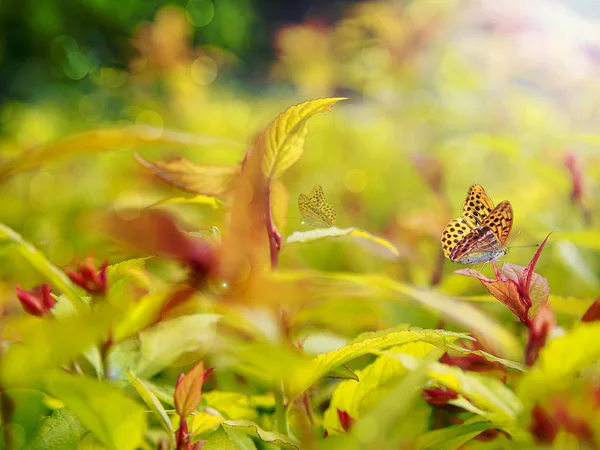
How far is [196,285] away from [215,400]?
6.6 inches

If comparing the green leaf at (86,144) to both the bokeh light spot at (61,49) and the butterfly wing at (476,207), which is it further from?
the bokeh light spot at (61,49)

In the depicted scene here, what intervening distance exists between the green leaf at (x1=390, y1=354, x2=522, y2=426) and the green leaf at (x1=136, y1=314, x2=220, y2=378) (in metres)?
0.16

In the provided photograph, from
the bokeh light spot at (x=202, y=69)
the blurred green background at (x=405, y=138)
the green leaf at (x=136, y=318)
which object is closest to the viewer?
the green leaf at (x=136, y=318)

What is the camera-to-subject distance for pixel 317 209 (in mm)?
354

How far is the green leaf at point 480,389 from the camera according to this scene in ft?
0.87

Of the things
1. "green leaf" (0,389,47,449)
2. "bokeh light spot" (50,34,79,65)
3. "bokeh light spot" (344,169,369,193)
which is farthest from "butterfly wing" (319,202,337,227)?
"bokeh light spot" (50,34,79,65)

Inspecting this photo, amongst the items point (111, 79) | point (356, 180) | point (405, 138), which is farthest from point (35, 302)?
point (111, 79)

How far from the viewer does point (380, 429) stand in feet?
0.74

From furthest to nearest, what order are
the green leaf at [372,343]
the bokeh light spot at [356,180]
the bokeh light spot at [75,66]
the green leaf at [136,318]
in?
the bokeh light spot at [75,66], the bokeh light spot at [356,180], the green leaf at [136,318], the green leaf at [372,343]

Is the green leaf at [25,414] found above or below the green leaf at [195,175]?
below

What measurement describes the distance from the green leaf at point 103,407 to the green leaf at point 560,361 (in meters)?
0.17

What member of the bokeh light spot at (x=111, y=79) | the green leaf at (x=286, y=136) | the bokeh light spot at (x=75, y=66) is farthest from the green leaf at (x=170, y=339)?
the bokeh light spot at (x=75, y=66)

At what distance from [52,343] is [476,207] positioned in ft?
0.89

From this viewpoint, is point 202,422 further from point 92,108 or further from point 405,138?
point 92,108
